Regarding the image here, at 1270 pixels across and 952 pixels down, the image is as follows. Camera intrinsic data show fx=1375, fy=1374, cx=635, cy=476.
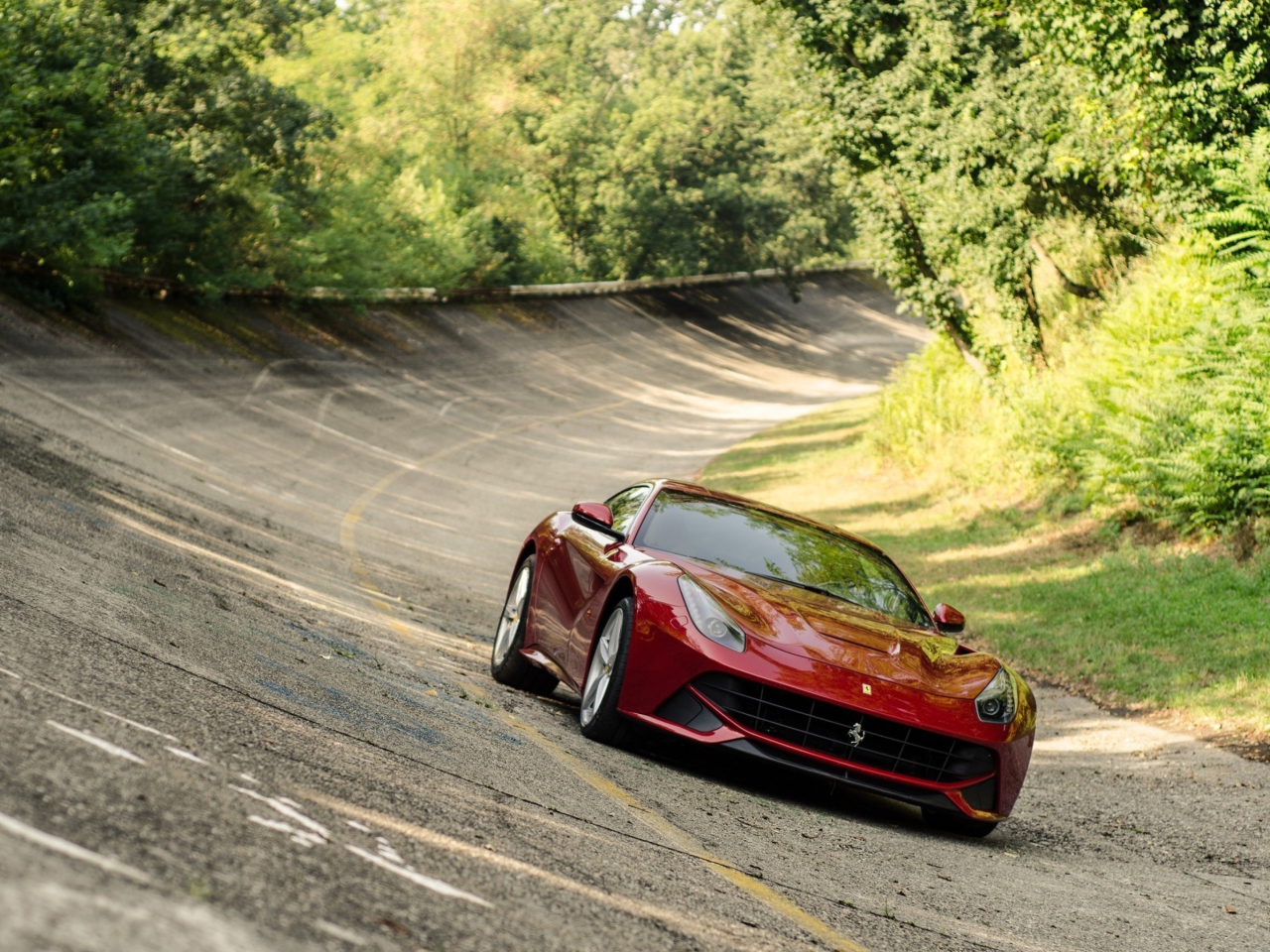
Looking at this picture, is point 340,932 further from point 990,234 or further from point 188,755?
point 990,234

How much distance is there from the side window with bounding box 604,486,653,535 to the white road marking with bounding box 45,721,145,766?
4287mm

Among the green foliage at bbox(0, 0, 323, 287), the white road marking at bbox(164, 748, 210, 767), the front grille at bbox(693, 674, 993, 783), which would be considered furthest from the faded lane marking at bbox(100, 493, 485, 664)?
the green foliage at bbox(0, 0, 323, 287)

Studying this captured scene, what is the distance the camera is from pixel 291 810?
13.6ft

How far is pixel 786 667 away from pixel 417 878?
3156mm

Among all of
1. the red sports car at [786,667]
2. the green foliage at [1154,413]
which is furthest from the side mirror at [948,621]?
the green foliage at [1154,413]

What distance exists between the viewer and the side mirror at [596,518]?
8.20 meters

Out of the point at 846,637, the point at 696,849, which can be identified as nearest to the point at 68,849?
the point at 696,849

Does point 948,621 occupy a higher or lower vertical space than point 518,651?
higher

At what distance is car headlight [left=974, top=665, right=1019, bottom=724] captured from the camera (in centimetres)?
693

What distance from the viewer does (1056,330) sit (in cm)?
2355

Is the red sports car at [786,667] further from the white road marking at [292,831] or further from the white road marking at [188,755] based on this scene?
the white road marking at [292,831]

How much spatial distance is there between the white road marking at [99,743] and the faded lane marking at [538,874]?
1.70 ft

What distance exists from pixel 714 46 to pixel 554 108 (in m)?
9.11

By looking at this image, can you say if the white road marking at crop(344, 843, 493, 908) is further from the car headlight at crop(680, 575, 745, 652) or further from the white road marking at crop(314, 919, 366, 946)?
the car headlight at crop(680, 575, 745, 652)
